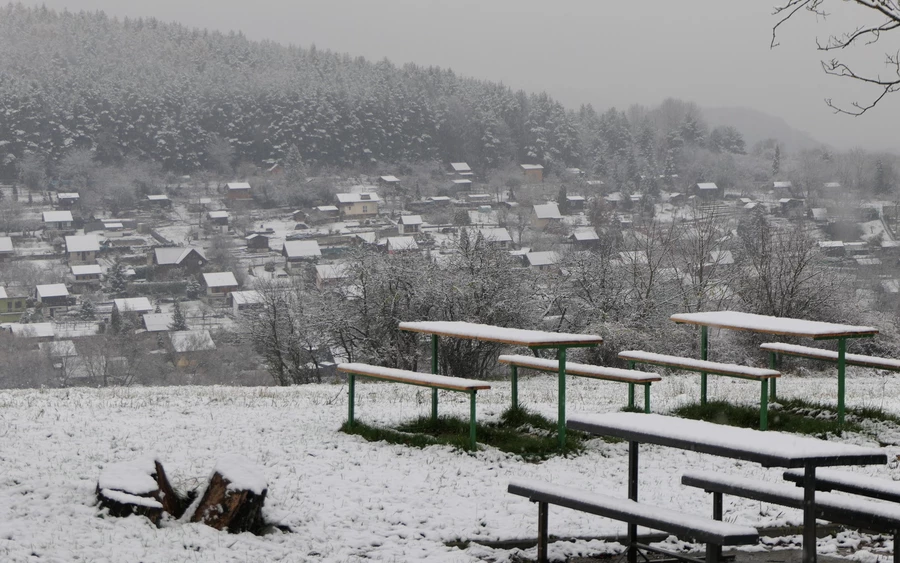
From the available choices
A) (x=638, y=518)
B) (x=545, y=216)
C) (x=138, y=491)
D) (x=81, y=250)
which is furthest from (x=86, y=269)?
(x=638, y=518)

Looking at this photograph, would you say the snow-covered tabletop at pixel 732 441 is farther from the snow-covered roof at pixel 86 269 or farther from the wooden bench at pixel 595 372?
the snow-covered roof at pixel 86 269

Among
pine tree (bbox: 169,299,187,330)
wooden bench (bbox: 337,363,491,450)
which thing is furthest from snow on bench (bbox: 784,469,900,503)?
pine tree (bbox: 169,299,187,330)

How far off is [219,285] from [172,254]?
37.8 ft

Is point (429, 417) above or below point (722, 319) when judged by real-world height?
below

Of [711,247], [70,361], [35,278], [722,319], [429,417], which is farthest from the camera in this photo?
[35,278]

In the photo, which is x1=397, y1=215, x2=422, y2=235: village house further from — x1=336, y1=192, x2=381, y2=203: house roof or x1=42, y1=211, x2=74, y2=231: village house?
x1=42, y1=211, x2=74, y2=231: village house

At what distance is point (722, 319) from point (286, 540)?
19.8 ft

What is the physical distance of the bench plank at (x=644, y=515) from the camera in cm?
461

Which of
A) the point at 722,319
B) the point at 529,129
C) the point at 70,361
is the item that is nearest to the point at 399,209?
the point at 529,129

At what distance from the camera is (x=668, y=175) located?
114m

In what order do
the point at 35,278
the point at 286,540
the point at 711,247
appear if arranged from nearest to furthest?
the point at 286,540 → the point at 711,247 → the point at 35,278

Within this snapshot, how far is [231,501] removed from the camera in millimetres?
6086

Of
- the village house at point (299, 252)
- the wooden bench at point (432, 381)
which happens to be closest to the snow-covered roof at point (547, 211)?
the village house at point (299, 252)

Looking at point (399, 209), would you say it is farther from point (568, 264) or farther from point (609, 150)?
point (568, 264)
